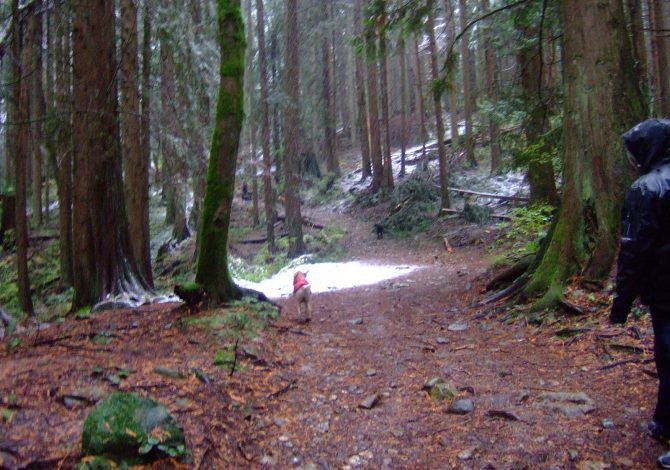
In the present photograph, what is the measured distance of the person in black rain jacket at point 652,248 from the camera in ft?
10.5

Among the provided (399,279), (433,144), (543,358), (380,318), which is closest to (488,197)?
(399,279)

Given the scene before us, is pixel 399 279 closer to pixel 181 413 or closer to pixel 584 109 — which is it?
pixel 584 109

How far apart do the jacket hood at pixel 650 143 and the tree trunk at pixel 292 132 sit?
53.3 feet

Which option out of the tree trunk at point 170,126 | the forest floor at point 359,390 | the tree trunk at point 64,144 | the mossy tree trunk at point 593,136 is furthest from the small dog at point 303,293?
the tree trunk at point 64,144

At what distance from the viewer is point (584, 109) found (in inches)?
274

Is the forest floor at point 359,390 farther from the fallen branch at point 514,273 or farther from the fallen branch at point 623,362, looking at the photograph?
the fallen branch at point 514,273

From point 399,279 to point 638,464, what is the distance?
10.6 m

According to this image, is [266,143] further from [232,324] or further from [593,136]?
[593,136]

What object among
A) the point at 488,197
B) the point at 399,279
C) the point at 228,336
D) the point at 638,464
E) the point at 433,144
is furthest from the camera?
the point at 433,144

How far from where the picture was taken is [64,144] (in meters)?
11.7

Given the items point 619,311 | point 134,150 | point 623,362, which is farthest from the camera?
point 134,150

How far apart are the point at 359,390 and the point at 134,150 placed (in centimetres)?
864

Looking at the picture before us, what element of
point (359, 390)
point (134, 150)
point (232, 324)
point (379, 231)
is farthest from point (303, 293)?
point (379, 231)

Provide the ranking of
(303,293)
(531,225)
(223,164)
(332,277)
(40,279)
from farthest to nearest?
(40,279), (332,277), (531,225), (303,293), (223,164)
